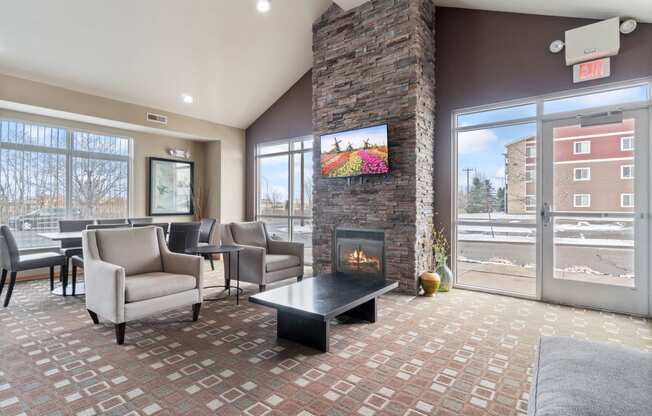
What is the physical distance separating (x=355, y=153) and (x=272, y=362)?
3.16 m

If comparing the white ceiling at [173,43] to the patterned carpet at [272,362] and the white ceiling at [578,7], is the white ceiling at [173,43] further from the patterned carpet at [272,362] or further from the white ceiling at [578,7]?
the patterned carpet at [272,362]

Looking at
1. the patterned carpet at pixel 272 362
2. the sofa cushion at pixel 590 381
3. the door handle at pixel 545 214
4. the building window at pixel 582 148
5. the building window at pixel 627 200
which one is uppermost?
the building window at pixel 582 148

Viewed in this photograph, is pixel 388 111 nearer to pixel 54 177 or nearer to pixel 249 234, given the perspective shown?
pixel 249 234

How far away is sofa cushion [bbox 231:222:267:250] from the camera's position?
4.83 meters

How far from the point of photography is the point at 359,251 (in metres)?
5.02

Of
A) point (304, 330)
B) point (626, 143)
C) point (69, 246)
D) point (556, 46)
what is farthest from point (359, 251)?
point (69, 246)

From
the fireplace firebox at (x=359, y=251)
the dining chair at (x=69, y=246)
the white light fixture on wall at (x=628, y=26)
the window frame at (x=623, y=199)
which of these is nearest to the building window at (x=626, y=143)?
the window frame at (x=623, y=199)

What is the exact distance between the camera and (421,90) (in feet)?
15.1

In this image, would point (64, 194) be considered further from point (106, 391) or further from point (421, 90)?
point (421, 90)

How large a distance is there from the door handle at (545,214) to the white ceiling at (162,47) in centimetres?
426

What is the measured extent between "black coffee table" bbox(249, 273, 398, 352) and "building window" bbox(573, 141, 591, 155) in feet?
8.91

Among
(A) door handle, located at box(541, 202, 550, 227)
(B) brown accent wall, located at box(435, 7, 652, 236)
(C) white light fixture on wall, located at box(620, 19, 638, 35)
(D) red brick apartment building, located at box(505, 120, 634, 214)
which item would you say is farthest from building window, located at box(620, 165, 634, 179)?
(C) white light fixture on wall, located at box(620, 19, 638, 35)

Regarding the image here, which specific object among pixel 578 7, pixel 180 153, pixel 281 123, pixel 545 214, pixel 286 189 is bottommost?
pixel 545 214

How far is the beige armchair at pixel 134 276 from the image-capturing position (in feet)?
9.43
